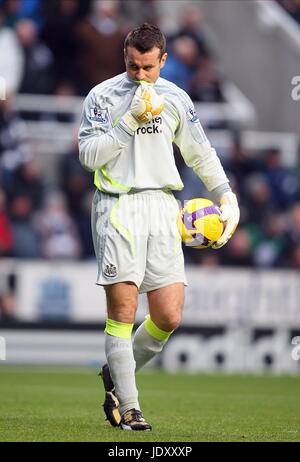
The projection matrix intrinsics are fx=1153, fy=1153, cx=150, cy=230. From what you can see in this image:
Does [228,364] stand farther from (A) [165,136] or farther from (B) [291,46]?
(A) [165,136]

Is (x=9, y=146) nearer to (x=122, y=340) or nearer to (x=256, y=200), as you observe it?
(x=256, y=200)

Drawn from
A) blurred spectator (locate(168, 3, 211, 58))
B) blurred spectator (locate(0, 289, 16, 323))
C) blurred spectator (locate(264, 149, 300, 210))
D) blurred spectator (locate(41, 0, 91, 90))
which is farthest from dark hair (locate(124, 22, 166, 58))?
blurred spectator (locate(168, 3, 211, 58))

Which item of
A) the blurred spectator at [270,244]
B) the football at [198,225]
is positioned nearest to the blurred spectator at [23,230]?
the blurred spectator at [270,244]

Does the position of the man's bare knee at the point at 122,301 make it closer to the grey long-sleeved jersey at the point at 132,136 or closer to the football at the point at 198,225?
the football at the point at 198,225

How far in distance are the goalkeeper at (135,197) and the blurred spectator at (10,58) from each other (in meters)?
9.68

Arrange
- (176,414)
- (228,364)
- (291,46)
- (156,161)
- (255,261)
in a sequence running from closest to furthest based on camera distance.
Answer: (156,161) < (176,414) < (228,364) < (255,261) < (291,46)

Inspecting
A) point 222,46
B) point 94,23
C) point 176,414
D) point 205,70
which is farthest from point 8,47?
point 176,414

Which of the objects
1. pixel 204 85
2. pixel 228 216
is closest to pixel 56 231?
pixel 204 85

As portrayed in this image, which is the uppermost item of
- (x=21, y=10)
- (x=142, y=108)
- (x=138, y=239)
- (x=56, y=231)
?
(x=21, y=10)

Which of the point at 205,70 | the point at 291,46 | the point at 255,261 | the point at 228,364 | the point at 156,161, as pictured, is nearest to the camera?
the point at 156,161

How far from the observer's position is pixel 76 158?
54.1 feet

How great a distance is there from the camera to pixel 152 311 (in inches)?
278

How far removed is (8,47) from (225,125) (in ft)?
14.6

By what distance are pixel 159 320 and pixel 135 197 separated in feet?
2.53
